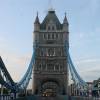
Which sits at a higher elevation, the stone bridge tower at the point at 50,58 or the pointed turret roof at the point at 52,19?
the pointed turret roof at the point at 52,19

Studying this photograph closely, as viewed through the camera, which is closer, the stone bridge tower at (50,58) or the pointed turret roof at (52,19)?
the stone bridge tower at (50,58)

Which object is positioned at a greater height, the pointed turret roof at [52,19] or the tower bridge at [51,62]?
the pointed turret roof at [52,19]

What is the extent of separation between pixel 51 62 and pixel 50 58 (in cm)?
108

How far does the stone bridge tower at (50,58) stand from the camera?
100m

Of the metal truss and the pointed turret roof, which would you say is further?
the pointed turret roof

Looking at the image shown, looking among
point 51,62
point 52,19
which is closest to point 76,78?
point 51,62

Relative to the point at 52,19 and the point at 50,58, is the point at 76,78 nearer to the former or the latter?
the point at 50,58

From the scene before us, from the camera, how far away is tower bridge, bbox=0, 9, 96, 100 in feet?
327

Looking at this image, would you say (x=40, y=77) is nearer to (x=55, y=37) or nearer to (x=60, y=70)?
(x=60, y=70)

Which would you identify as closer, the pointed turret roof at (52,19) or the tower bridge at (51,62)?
the tower bridge at (51,62)

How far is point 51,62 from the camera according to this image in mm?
102625

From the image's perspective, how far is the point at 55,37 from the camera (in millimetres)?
106438

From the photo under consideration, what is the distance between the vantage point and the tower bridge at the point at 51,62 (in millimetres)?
99812

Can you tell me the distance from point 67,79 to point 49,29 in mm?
15165
